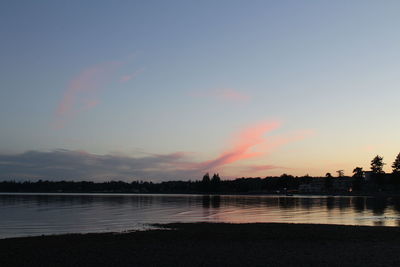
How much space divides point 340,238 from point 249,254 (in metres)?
11.4

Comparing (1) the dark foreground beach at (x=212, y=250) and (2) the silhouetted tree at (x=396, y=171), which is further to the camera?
(2) the silhouetted tree at (x=396, y=171)

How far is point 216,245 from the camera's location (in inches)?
1136

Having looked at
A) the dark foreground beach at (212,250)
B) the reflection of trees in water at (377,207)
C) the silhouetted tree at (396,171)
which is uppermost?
the silhouetted tree at (396,171)

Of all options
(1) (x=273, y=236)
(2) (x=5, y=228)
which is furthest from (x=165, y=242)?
(2) (x=5, y=228)

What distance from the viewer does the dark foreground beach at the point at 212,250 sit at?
72.6ft

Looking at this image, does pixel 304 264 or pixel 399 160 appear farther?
pixel 399 160

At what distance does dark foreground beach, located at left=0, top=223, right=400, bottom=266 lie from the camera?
2214 cm

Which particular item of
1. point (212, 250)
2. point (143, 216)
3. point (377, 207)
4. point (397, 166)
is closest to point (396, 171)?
point (397, 166)

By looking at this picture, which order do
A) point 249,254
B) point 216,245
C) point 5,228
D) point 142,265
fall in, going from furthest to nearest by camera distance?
point 5,228 < point 216,245 < point 249,254 < point 142,265

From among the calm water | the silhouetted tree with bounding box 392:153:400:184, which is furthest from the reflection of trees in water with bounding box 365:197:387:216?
the silhouetted tree with bounding box 392:153:400:184

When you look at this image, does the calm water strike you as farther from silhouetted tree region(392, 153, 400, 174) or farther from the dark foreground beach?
silhouetted tree region(392, 153, 400, 174)

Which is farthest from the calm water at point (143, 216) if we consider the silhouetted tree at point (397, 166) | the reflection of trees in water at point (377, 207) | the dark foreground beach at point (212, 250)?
the silhouetted tree at point (397, 166)

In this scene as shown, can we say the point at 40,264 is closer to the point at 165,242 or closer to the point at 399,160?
the point at 165,242

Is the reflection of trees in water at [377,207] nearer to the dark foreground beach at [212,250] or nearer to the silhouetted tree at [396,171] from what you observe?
the dark foreground beach at [212,250]
